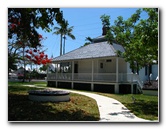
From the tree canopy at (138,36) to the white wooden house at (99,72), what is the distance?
9.32ft

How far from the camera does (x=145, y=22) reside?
7.15m

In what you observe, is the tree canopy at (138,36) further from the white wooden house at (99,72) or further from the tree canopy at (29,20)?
the white wooden house at (99,72)

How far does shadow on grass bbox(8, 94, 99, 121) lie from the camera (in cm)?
592

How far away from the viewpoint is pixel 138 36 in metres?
7.66

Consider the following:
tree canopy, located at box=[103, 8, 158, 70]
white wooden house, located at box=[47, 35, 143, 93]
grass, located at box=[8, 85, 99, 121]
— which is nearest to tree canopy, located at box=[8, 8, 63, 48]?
grass, located at box=[8, 85, 99, 121]

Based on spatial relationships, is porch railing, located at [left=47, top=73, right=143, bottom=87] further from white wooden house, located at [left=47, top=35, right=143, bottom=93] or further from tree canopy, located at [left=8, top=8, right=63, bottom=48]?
tree canopy, located at [left=8, top=8, right=63, bottom=48]

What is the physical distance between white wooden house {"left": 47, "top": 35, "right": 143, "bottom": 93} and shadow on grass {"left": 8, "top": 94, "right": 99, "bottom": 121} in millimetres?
6305

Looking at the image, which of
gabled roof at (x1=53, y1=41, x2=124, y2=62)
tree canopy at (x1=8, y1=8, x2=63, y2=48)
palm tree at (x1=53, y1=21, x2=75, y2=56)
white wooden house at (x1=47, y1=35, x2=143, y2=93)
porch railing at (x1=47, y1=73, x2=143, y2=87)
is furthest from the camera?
gabled roof at (x1=53, y1=41, x2=124, y2=62)

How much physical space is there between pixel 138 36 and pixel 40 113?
3975mm

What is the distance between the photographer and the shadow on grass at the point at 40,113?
5916 mm

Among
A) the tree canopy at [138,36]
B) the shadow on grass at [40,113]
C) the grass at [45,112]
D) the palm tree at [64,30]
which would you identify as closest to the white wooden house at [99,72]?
the tree canopy at [138,36]

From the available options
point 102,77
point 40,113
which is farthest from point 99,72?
point 40,113
